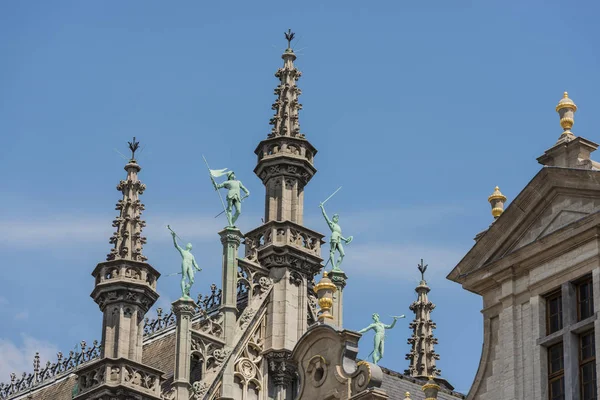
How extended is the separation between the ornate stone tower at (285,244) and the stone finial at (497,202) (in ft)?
58.1

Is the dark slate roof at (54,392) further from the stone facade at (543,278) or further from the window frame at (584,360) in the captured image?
the window frame at (584,360)

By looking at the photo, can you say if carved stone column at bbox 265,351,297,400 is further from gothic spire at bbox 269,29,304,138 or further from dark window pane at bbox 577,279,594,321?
dark window pane at bbox 577,279,594,321

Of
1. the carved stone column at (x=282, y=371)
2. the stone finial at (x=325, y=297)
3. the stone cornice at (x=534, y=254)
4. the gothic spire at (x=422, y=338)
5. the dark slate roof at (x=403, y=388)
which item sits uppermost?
the gothic spire at (x=422, y=338)

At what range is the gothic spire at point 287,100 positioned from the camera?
65.6m

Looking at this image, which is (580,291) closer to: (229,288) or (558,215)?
(558,215)

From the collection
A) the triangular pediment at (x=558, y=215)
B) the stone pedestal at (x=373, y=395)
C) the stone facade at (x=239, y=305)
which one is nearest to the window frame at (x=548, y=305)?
the triangular pediment at (x=558, y=215)

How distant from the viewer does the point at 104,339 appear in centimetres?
6075

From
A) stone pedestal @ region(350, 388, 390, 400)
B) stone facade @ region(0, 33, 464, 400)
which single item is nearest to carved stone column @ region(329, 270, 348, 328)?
stone facade @ region(0, 33, 464, 400)

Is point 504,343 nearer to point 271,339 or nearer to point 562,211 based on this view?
point 562,211

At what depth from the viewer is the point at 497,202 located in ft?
147

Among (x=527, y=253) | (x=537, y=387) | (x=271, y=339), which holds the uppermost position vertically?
(x=271, y=339)

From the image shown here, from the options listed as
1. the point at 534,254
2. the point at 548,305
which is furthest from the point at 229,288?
the point at 548,305

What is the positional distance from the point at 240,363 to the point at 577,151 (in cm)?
2106

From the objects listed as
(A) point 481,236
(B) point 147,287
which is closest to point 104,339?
(B) point 147,287
